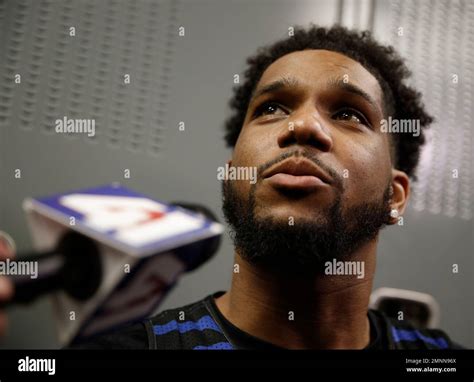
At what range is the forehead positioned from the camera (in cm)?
95

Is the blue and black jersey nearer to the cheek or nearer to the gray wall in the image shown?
the gray wall

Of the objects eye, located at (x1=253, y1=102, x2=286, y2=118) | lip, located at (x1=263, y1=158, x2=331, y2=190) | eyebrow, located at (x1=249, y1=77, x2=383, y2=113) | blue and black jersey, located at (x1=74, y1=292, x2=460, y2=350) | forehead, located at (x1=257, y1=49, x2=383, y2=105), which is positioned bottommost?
blue and black jersey, located at (x1=74, y1=292, x2=460, y2=350)

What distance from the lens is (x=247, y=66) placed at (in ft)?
3.58

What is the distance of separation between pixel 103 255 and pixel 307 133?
17.5 inches

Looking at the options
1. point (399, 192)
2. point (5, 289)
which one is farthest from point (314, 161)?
point (5, 289)

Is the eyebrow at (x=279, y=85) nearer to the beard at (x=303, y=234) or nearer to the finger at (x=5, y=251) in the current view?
the beard at (x=303, y=234)

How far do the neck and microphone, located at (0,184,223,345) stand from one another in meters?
0.13

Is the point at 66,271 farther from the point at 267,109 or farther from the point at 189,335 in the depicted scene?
the point at 267,109

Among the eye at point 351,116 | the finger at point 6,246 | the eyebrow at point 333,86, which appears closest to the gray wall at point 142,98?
the finger at point 6,246

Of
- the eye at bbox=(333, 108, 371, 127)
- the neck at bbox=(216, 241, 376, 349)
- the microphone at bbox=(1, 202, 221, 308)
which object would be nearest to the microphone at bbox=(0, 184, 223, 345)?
the microphone at bbox=(1, 202, 221, 308)

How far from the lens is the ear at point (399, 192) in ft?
3.34

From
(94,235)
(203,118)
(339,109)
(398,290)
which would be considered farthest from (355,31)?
(94,235)

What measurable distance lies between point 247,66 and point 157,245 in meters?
0.49

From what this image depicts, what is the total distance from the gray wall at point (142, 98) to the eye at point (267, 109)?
3.6 inches
